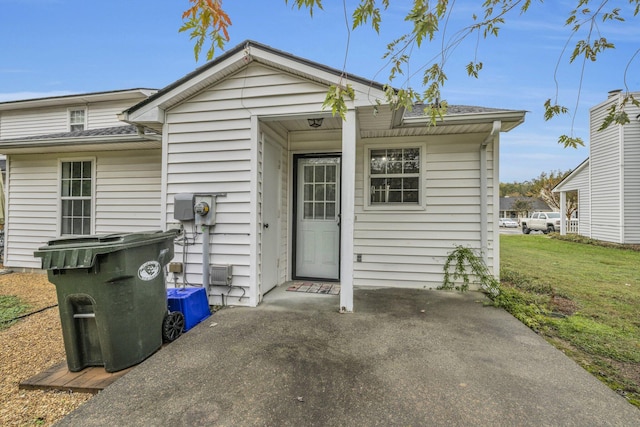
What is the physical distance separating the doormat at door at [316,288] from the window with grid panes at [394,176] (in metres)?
1.56

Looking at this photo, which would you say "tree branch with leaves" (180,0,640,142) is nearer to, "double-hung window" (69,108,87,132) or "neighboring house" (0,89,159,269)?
"neighboring house" (0,89,159,269)

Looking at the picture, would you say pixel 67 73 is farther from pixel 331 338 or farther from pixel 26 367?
pixel 331 338

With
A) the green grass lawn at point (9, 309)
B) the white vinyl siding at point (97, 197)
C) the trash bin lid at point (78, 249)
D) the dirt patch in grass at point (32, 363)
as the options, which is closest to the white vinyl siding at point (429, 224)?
the trash bin lid at point (78, 249)

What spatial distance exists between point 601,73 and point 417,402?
4.30m

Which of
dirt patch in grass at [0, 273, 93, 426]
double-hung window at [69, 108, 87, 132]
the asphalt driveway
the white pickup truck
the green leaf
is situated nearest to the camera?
the asphalt driveway

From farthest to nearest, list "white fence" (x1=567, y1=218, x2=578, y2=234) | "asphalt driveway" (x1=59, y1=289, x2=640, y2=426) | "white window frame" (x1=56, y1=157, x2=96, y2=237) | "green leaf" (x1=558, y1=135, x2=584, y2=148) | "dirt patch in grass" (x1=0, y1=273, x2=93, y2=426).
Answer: "white fence" (x1=567, y1=218, x2=578, y2=234)
"white window frame" (x1=56, y1=157, x2=96, y2=237)
"green leaf" (x1=558, y1=135, x2=584, y2=148)
"dirt patch in grass" (x1=0, y1=273, x2=93, y2=426)
"asphalt driveway" (x1=59, y1=289, x2=640, y2=426)

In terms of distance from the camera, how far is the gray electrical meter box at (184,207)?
3.73m

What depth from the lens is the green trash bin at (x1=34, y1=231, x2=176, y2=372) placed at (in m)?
2.16

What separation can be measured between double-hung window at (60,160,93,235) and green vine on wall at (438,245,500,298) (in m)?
7.11

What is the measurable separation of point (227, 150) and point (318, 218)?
1.85 m


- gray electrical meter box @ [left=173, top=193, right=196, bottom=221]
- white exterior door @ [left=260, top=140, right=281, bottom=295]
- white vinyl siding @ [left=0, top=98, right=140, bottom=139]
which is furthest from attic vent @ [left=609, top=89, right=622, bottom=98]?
white vinyl siding @ [left=0, top=98, right=140, bottom=139]

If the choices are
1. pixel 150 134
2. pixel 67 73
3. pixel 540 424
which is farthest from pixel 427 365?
pixel 67 73

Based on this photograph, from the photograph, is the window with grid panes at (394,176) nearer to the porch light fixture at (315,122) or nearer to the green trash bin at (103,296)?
the porch light fixture at (315,122)

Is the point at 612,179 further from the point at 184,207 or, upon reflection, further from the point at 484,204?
the point at 184,207
